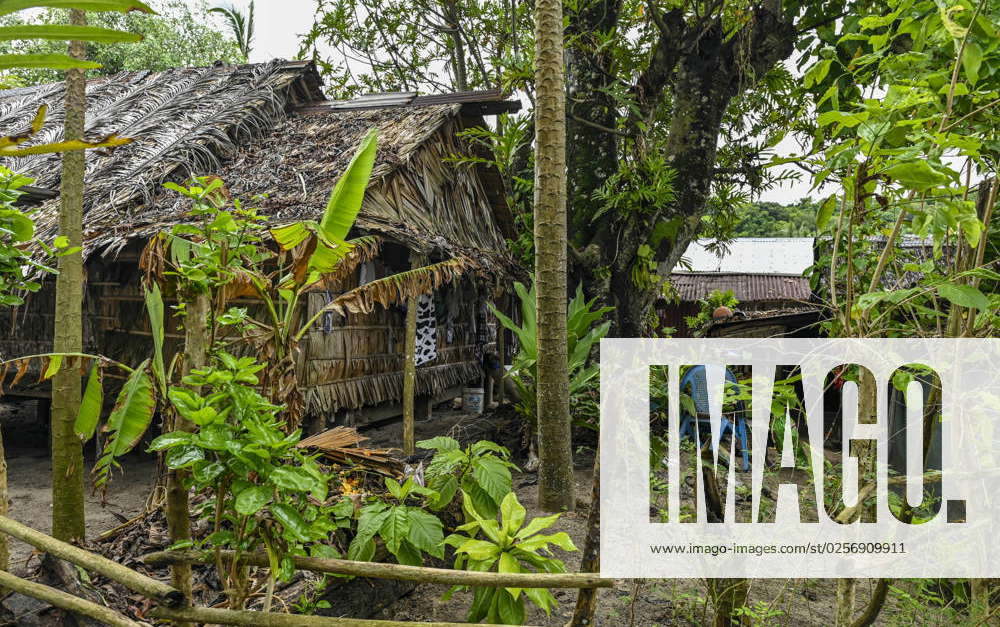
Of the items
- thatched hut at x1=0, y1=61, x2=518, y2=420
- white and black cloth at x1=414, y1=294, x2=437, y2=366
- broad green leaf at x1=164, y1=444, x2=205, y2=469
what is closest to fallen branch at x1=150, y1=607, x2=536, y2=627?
broad green leaf at x1=164, y1=444, x2=205, y2=469

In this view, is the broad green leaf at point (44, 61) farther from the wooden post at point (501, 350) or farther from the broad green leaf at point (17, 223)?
the wooden post at point (501, 350)

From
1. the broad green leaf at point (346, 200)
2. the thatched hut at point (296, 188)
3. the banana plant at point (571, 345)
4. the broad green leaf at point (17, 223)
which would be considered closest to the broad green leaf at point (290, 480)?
the broad green leaf at point (346, 200)

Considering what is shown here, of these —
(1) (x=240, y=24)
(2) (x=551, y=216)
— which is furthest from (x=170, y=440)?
(1) (x=240, y=24)

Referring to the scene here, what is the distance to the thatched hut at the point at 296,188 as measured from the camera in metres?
5.63

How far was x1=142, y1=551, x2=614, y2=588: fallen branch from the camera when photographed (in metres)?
1.70

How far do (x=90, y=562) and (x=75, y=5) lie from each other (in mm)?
1363

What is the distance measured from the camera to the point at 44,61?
0.71m

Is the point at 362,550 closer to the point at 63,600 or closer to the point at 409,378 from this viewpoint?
the point at 63,600

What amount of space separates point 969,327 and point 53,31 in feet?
7.03

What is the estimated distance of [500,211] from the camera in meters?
9.11

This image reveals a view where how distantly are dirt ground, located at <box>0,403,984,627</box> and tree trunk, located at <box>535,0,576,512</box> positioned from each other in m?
0.84

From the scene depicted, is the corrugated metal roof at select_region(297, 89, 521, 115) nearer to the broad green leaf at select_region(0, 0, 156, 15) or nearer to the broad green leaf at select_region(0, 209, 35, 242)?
the broad green leaf at select_region(0, 209, 35, 242)

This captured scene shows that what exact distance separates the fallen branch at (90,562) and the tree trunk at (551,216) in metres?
2.47

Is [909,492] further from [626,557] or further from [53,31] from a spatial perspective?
[53,31]
